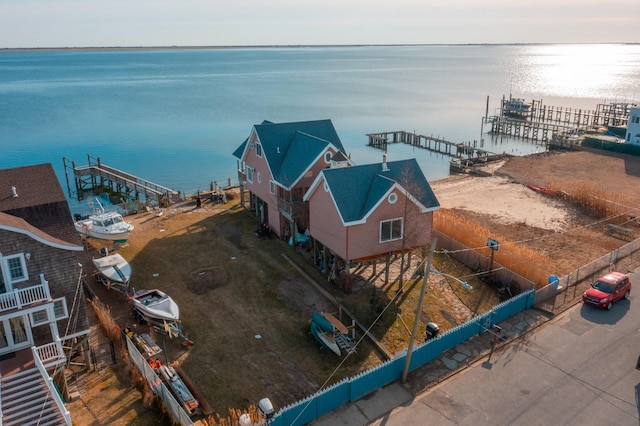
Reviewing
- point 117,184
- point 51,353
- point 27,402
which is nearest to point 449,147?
point 117,184

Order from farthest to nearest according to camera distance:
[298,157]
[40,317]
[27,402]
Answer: [298,157]
[40,317]
[27,402]

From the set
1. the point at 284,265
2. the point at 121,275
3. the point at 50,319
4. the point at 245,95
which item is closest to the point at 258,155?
the point at 284,265

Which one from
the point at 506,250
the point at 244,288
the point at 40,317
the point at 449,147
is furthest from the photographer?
the point at 449,147

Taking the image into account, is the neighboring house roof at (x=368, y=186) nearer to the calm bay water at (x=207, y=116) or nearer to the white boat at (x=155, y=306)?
the white boat at (x=155, y=306)

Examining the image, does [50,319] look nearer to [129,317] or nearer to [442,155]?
[129,317]

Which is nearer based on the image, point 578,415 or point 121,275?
point 578,415

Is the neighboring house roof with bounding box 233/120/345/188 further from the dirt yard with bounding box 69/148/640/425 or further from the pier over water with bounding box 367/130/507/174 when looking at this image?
the pier over water with bounding box 367/130/507/174

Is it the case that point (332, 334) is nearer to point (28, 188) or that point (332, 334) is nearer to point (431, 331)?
point (431, 331)
